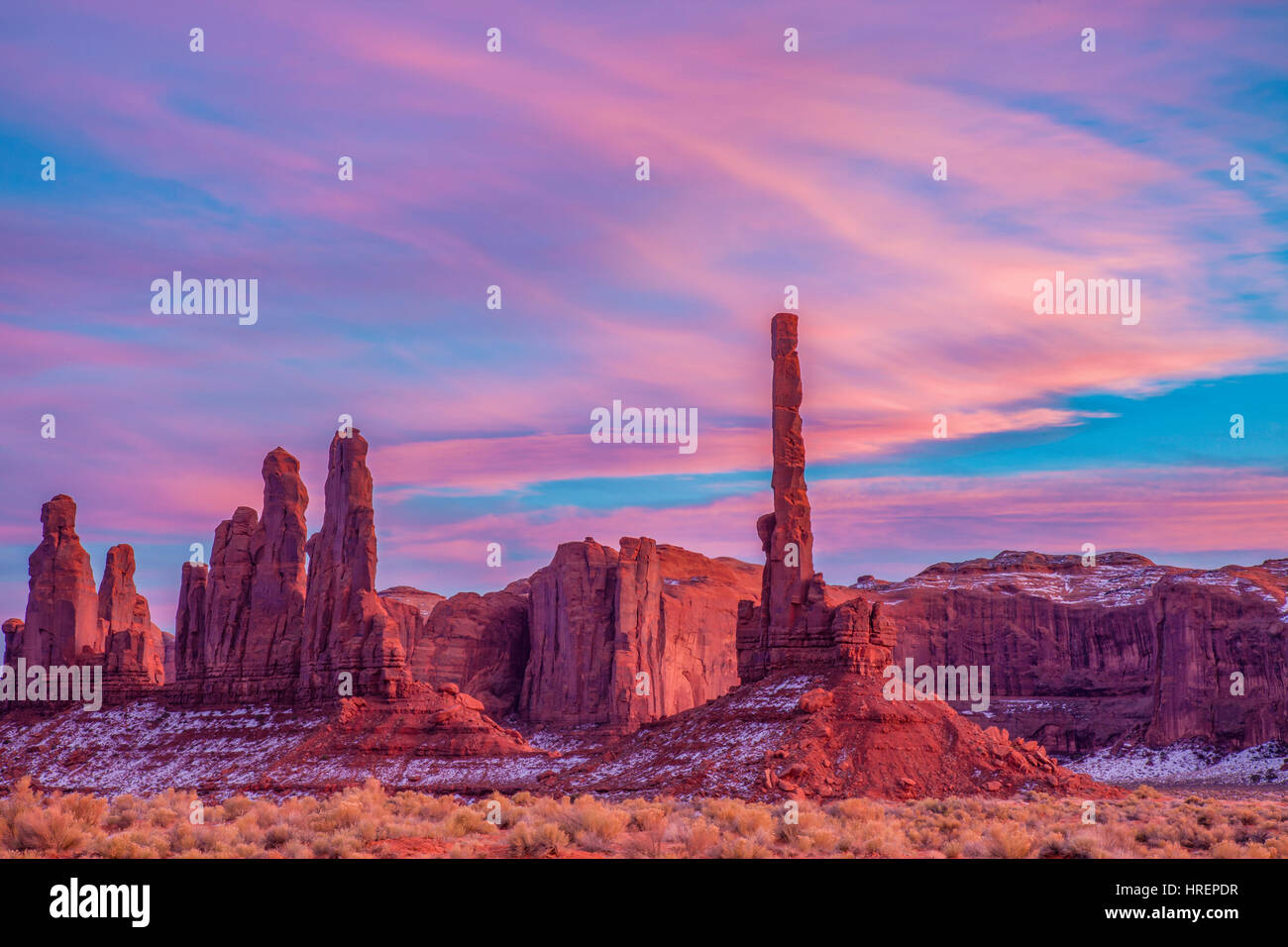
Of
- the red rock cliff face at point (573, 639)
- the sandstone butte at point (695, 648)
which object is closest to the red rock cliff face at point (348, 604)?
the sandstone butte at point (695, 648)

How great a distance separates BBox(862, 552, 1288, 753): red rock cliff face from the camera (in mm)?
105500

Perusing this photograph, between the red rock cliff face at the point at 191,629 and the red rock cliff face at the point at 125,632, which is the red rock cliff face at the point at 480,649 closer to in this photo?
the red rock cliff face at the point at 125,632

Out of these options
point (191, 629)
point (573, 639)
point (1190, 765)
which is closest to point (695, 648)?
point (573, 639)

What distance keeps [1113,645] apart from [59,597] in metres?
90.6

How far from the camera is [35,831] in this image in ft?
79.3

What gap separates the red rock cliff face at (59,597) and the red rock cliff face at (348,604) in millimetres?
26136

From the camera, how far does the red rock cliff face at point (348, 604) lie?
71.2m

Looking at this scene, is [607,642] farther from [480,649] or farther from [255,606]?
[255,606]

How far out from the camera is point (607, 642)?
110 meters

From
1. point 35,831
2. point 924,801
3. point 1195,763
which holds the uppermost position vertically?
point 35,831

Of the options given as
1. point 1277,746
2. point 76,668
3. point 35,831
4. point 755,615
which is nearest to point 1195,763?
point 1277,746
